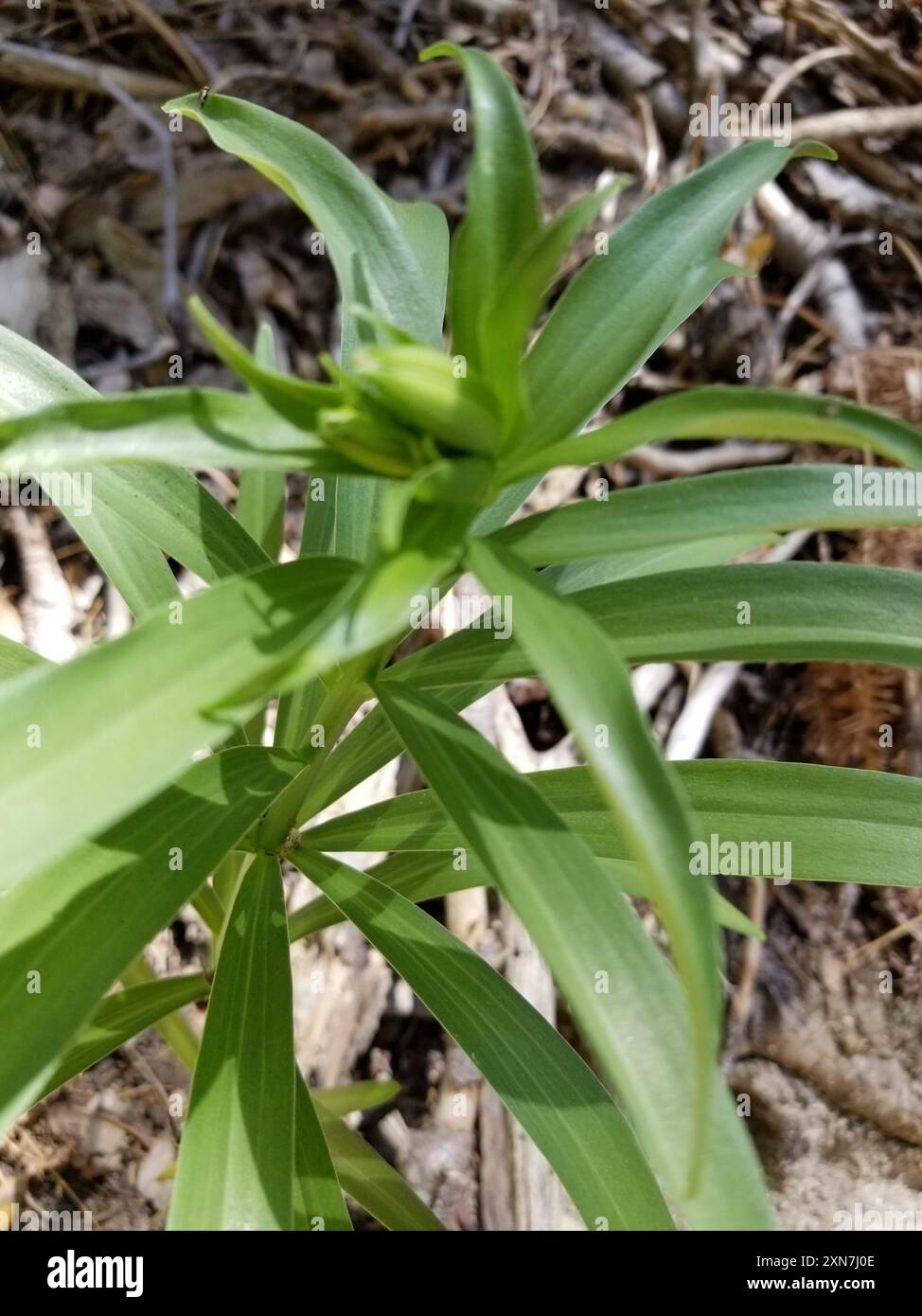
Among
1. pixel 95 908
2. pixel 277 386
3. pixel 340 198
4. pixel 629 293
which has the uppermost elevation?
pixel 340 198

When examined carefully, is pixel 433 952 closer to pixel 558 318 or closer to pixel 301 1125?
pixel 301 1125

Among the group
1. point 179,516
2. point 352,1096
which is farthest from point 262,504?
point 352,1096

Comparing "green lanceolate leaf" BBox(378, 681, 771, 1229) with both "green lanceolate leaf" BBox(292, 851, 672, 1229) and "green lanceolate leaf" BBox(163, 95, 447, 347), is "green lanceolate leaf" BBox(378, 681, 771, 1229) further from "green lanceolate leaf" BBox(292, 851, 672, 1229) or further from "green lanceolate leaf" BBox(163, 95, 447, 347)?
"green lanceolate leaf" BBox(163, 95, 447, 347)

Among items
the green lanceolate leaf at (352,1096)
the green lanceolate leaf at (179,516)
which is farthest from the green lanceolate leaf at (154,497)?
the green lanceolate leaf at (352,1096)

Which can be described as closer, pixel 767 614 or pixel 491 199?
pixel 491 199

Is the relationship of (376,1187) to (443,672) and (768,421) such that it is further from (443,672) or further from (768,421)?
(768,421)

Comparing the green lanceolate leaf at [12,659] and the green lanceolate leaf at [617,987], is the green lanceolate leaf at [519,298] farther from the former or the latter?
the green lanceolate leaf at [12,659]

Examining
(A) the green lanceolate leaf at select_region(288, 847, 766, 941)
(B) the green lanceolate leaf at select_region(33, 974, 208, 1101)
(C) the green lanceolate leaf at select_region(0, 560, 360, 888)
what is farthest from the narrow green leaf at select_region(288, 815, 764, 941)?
(C) the green lanceolate leaf at select_region(0, 560, 360, 888)
